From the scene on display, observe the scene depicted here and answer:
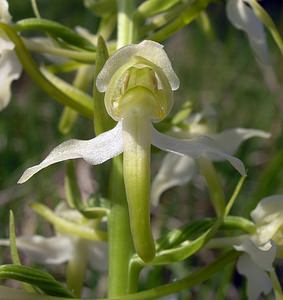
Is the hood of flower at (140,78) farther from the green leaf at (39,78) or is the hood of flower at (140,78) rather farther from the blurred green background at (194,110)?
the blurred green background at (194,110)

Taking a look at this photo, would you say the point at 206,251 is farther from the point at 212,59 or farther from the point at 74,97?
the point at 212,59

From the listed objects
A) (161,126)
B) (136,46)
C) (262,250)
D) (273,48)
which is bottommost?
(273,48)

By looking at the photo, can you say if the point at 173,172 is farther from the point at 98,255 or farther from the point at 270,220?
the point at 270,220

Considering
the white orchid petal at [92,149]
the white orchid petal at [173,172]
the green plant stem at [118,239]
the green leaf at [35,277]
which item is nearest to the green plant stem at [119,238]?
the green plant stem at [118,239]

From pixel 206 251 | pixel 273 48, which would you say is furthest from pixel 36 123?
pixel 273 48

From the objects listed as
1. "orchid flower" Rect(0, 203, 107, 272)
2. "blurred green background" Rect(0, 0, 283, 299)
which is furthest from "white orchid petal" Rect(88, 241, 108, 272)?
"blurred green background" Rect(0, 0, 283, 299)
